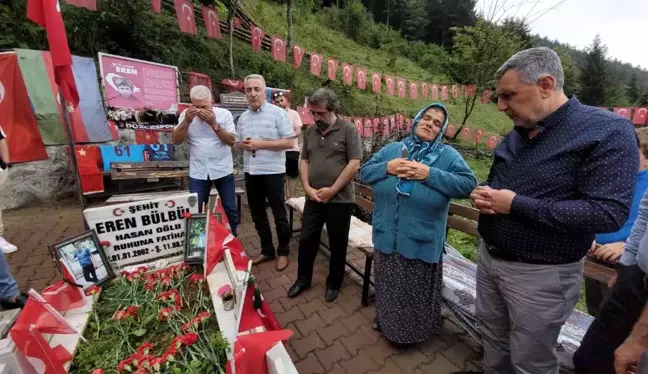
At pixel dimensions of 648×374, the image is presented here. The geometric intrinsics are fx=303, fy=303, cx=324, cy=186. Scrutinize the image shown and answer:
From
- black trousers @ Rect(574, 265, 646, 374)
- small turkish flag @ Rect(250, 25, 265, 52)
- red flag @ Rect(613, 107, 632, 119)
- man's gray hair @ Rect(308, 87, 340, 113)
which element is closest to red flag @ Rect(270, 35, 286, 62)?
small turkish flag @ Rect(250, 25, 265, 52)

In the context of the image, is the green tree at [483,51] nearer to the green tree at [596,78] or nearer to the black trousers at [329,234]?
the black trousers at [329,234]

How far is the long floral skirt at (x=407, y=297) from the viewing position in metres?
2.01

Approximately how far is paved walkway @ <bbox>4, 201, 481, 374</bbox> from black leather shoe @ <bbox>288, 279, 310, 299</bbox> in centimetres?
6

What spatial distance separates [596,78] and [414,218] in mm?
35120

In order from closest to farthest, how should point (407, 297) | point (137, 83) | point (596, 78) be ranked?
point (407, 297)
point (137, 83)
point (596, 78)

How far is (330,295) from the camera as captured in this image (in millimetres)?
2789

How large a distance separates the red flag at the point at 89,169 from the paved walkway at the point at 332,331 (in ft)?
4.57

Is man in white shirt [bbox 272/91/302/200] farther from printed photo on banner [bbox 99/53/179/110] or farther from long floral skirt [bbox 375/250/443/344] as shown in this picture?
long floral skirt [bbox 375/250/443/344]

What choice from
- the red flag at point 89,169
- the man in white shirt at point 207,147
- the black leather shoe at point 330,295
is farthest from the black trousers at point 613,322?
the red flag at point 89,169

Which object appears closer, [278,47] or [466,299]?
[466,299]

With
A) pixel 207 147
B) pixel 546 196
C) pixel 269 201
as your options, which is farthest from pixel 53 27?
pixel 546 196

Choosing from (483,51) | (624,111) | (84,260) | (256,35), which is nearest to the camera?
(84,260)

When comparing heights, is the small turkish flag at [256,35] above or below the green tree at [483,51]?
below

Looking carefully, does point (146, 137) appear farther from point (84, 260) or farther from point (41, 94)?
point (84, 260)
